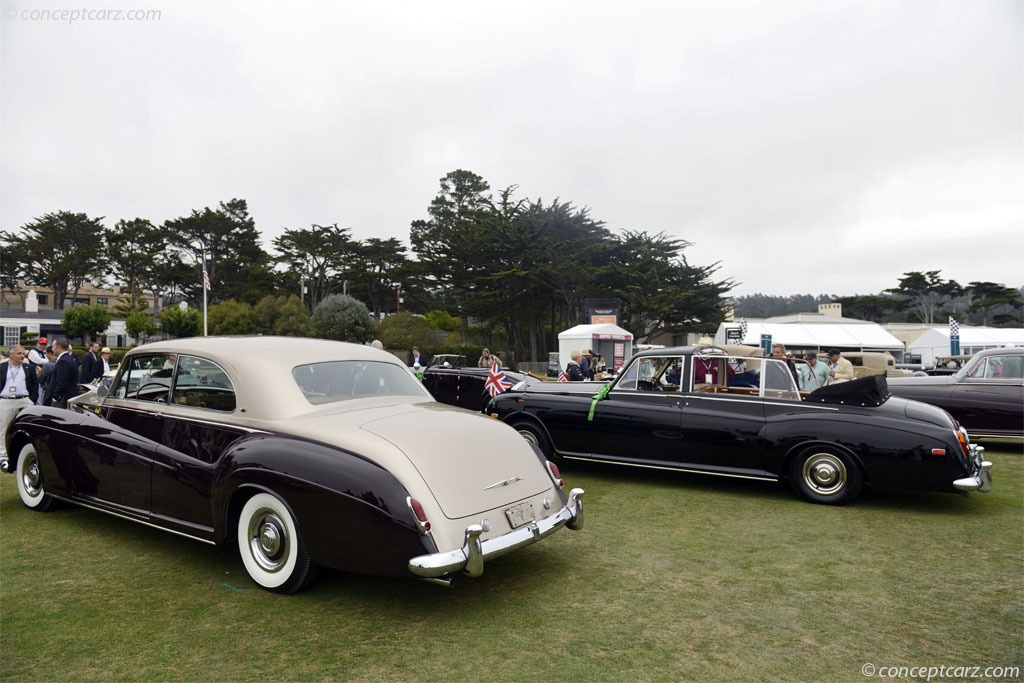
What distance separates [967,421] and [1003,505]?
12.2ft

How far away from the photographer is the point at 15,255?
64.5m

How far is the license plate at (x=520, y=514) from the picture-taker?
391 centimetres

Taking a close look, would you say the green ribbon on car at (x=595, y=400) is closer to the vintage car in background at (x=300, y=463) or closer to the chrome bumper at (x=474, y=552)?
the vintage car in background at (x=300, y=463)

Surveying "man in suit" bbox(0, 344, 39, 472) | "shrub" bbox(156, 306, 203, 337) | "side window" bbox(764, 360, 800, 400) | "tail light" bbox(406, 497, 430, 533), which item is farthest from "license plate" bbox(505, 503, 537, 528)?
"shrub" bbox(156, 306, 203, 337)

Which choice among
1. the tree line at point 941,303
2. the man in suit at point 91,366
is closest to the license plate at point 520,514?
the man in suit at point 91,366

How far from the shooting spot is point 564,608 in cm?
382

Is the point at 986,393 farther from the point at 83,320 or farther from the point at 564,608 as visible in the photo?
the point at 83,320

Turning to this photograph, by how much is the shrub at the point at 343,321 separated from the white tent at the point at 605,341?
73.9ft

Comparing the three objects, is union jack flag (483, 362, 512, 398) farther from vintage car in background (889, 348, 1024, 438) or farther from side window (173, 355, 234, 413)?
side window (173, 355, 234, 413)

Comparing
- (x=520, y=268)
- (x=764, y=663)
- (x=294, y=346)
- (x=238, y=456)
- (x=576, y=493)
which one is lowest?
(x=764, y=663)

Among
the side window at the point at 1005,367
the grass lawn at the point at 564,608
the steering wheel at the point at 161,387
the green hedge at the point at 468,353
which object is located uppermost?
the green hedge at the point at 468,353

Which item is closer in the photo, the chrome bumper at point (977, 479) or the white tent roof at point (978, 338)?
the chrome bumper at point (977, 479)

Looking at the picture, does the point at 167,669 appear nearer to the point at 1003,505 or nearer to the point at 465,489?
the point at 465,489

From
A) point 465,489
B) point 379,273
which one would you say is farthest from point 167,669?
point 379,273
